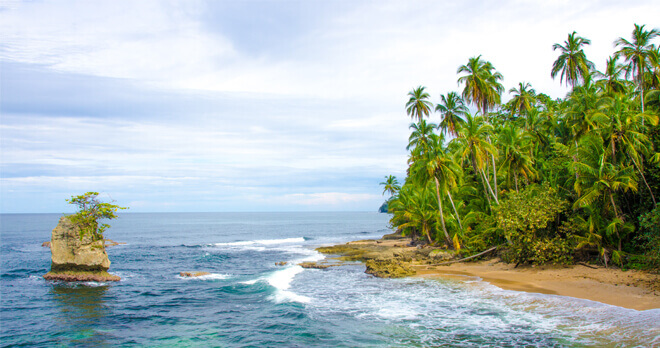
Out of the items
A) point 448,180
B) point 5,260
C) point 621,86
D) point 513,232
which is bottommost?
point 5,260

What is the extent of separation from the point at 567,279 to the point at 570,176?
7432 millimetres

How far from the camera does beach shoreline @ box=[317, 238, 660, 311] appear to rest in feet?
60.1

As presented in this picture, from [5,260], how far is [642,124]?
57744 mm

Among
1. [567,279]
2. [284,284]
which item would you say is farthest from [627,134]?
[284,284]

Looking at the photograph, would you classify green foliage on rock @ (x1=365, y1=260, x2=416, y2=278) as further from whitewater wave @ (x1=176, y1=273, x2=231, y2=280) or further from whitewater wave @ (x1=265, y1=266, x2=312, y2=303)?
whitewater wave @ (x1=176, y1=273, x2=231, y2=280)

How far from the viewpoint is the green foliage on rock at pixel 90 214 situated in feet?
90.4

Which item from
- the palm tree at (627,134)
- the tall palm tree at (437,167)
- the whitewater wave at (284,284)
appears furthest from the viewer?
the tall palm tree at (437,167)

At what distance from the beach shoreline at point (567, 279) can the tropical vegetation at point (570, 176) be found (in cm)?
91

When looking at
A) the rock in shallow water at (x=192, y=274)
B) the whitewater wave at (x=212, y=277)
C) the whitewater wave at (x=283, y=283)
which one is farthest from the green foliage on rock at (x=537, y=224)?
the rock in shallow water at (x=192, y=274)

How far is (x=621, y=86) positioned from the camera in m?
32.0

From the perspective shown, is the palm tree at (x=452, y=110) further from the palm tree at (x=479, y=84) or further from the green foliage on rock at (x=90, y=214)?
the green foliage on rock at (x=90, y=214)

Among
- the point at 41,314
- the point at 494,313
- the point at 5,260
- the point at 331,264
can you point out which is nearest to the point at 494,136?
the point at 331,264

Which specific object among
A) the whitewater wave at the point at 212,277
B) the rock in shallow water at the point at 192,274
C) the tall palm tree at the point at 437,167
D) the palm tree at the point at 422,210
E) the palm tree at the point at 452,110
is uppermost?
the palm tree at the point at 452,110

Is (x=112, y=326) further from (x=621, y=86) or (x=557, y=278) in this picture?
(x=621, y=86)
